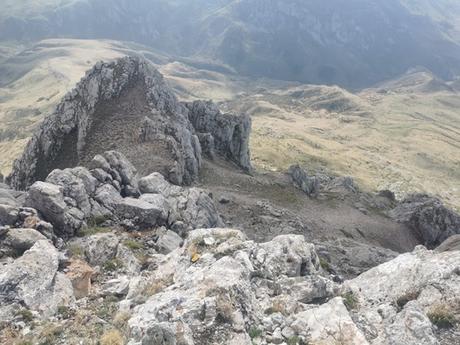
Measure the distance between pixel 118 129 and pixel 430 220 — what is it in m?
54.4

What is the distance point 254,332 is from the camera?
62.1 feet

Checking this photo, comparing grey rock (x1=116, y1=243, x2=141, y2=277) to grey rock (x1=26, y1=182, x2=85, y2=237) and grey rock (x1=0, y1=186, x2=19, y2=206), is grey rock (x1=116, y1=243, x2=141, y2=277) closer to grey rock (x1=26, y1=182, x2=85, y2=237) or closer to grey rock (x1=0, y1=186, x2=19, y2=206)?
grey rock (x1=26, y1=182, x2=85, y2=237)

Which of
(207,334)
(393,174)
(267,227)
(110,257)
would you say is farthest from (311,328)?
(393,174)

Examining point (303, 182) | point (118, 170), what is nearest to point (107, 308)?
point (118, 170)

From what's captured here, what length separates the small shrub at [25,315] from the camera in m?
20.5

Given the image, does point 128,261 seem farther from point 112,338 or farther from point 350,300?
point 350,300

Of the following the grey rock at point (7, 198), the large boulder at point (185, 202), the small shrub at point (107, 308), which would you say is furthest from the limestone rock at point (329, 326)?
the large boulder at point (185, 202)

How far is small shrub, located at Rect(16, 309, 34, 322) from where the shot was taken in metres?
20.5

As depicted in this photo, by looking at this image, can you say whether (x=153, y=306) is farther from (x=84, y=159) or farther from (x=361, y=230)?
(x=361, y=230)

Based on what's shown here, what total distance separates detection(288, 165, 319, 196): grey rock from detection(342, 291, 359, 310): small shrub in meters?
58.4

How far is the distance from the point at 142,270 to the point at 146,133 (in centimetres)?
3917

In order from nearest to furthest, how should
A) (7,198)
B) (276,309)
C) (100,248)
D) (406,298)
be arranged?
(276,309) → (406,298) → (100,248) → (7,198)

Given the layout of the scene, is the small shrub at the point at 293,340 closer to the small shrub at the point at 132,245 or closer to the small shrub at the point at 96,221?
the small shrub at the point at 132,245

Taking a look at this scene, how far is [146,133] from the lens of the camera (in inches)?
2557
